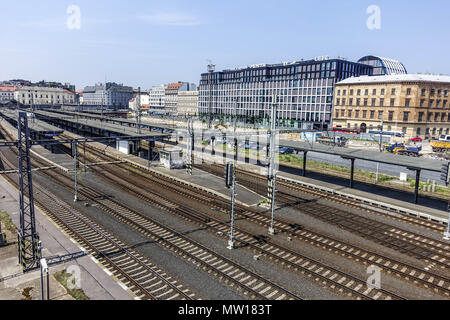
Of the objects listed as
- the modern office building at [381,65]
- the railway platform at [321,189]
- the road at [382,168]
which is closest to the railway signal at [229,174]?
the railway platform at [321,189]

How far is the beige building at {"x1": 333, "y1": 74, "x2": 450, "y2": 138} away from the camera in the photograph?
78.5m

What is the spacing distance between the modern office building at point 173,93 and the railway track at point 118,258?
501 ft

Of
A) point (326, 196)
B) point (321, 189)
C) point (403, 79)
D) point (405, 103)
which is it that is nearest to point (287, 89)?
point (403, 79)

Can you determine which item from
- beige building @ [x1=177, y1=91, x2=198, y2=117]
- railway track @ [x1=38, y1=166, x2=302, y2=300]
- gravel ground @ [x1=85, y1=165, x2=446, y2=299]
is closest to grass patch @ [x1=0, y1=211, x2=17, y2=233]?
railway track @ [x1=38, y1=166, x2=302, y2=300]

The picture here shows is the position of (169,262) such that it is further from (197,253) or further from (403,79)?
(403,79)

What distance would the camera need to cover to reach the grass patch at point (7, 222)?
69.1 feet

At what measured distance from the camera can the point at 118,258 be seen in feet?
58.4

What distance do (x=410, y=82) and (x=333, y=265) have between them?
76.6 meters

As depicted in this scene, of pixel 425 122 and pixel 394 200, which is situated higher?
pixel 425 122

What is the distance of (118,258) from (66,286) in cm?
352

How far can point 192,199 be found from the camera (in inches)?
1161
